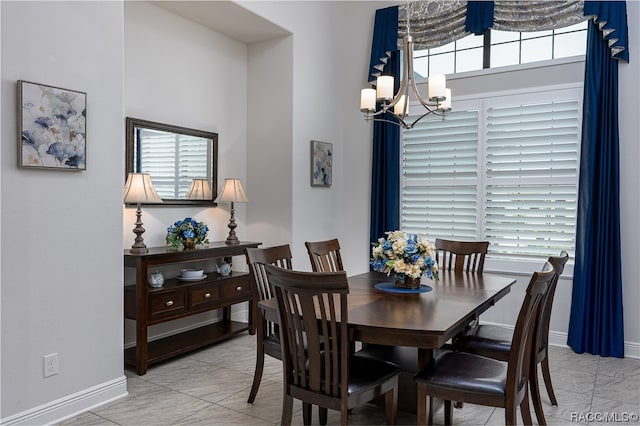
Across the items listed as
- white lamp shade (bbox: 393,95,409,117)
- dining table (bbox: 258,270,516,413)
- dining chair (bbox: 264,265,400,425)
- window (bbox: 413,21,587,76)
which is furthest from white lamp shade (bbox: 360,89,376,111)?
window (bbox: 413,21,587,76)

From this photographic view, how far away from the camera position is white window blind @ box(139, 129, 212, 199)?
4.04 metres

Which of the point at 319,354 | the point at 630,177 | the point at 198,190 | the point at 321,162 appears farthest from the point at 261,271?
the point at 630,177

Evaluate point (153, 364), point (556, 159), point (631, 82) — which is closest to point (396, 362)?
point (153, 364)

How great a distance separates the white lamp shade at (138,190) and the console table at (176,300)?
0.40 m

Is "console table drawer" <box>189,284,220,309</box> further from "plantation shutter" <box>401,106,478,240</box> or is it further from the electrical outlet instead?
"plantation shutter" <box>401,106,478,240</box>

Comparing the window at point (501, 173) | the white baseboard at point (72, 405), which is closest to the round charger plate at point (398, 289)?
the white baseboard at point (72, 405)

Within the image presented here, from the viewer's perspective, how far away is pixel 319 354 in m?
2.15

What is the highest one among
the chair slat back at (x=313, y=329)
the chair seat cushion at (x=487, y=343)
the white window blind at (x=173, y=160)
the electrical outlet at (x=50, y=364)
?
the white window blind at (x=173, y=160)

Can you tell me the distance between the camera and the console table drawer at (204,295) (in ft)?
12.6

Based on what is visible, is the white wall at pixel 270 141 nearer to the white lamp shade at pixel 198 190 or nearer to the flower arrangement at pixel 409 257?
the white lamp shade at pixel 198 190

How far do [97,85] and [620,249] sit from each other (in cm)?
420

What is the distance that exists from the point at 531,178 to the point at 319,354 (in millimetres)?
3176

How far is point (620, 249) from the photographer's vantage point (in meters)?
3.96

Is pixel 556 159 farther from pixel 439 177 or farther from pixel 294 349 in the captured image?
pixel 294 349
